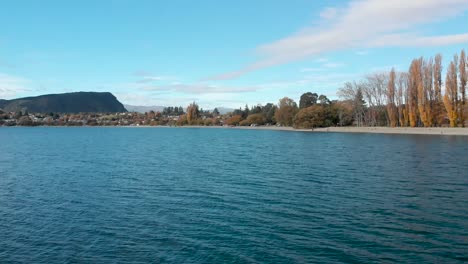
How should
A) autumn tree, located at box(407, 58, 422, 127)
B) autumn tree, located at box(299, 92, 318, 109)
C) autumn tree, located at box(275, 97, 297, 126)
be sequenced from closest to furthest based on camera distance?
autumn tree, located at box(407, 58, 422, 127) → autumn tree, located at box(275, 97, 297, 126) → autumn tree, located at box(299, 92, 318, 109)

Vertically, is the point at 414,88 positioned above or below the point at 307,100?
below

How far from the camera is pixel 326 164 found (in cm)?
3491

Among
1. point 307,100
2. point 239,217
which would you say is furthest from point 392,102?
point 239,217

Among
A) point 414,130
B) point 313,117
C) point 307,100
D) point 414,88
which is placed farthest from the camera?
point 307,100

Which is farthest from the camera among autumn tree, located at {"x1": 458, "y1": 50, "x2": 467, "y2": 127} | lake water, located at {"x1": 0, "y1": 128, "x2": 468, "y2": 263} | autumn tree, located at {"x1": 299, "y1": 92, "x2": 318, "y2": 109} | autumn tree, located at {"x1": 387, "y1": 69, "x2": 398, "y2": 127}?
autumn tree, located at {"x1": 299, "y1": 92, "x2": 318, "y2": 109}

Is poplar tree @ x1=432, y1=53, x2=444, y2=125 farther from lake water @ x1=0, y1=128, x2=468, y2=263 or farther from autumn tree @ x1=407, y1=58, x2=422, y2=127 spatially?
lake water @ x1=0, y1=128, x2=468, y2=263

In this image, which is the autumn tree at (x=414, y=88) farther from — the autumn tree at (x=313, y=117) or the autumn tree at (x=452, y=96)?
the autumn tree at (x=313, y=117)

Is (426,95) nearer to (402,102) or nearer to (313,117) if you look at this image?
(402,102)

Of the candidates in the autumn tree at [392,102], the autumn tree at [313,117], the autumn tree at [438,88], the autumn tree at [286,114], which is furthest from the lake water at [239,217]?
the autumn tree at [286,114]

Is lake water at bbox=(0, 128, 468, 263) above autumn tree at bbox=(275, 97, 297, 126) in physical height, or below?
below

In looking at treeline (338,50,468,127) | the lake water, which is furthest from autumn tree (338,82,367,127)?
the lake water

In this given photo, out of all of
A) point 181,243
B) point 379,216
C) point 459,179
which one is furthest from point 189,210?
point 459,179

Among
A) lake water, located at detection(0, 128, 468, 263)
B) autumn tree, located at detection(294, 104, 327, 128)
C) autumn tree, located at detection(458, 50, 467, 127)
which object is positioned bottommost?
lake water, located at detection(0, 128, 468, 263)

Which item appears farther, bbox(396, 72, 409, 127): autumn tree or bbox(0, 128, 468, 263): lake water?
bbox(396, 72, 409, 127): autumn tree
